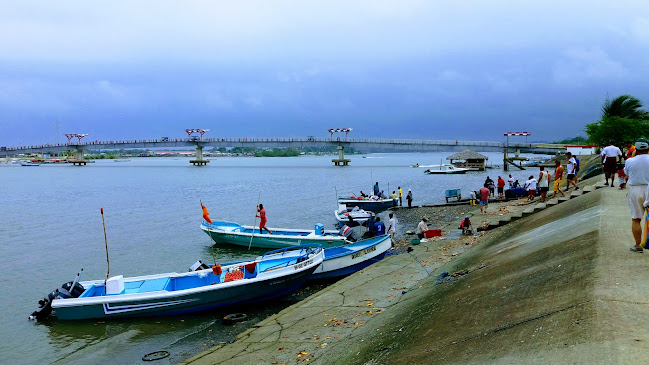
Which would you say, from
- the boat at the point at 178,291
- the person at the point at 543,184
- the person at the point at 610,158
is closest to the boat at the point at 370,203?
the person at the point at 543,184

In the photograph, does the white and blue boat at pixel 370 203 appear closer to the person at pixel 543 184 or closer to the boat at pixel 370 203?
the boat at pixel 370 203

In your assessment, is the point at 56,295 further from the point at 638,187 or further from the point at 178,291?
the point at 638,187

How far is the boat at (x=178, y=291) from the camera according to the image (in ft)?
49.5

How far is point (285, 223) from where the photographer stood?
120 feet

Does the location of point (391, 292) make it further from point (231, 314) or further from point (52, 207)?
point (52, 207)

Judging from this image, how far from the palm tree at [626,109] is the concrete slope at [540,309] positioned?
34.2m

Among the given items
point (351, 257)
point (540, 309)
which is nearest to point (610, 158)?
point (351, 257)

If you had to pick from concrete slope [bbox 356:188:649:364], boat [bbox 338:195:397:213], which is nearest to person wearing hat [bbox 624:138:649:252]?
concrete slope [bbox 356:188:649:364]

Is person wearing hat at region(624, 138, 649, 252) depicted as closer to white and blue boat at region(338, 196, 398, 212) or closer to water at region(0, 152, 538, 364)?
water at region(0, 152, 538, 364)

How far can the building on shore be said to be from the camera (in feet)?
332

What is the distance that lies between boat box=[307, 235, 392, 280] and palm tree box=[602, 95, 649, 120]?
105ft

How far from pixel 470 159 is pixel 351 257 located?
9188 centimetres

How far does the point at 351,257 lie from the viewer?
1820 cm

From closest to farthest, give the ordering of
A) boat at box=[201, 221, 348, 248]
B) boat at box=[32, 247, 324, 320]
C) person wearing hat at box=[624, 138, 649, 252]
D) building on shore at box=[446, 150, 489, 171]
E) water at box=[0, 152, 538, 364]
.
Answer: person wearing hat at box=[624, 138, 649, 252] < water at box=[0, 152, 538, 364] < boat at box=[32, 247, 324, 320] < boat at box=[201, 221, 348, 248] < building on shore at box=[446, 150, 489, 171]
